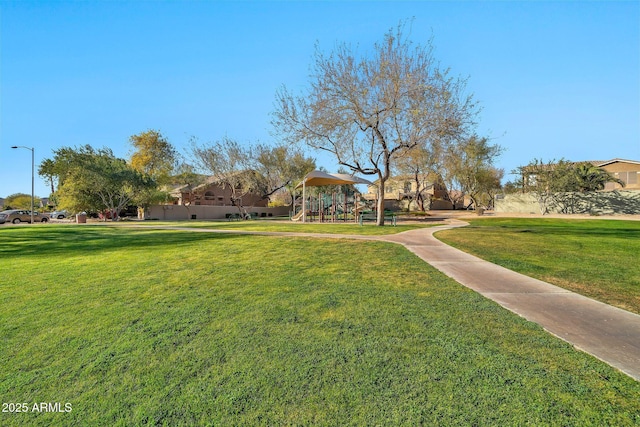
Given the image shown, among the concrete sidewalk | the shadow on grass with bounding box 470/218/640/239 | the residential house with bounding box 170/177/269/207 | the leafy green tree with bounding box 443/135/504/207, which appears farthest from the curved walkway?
the residential house with bounding box 170/177/269/207

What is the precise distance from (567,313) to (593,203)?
1538 inches

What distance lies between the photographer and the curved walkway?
3018 millimetres

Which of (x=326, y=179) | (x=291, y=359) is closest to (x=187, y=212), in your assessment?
(x=326, y=179)

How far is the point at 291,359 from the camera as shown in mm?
2922

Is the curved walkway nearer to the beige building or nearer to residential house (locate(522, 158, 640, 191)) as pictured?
residential house (locate(522, 158, 640, 191))

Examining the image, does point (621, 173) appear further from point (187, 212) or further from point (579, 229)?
point (187, 212)

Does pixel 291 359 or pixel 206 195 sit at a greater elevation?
pixel 206 195

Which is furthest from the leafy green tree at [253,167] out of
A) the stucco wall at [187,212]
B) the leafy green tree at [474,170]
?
the leafy green tree at [474,170]

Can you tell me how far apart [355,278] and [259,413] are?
3.73 metres

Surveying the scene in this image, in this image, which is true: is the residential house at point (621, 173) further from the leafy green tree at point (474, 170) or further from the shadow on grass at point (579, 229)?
the shadow on grass at point (579, 229)

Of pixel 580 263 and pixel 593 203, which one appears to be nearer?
pixel 580 263

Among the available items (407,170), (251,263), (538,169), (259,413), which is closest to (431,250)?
(251,263)

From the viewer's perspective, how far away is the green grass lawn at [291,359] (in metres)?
2.26

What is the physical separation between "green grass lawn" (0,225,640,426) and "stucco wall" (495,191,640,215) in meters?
38.7
